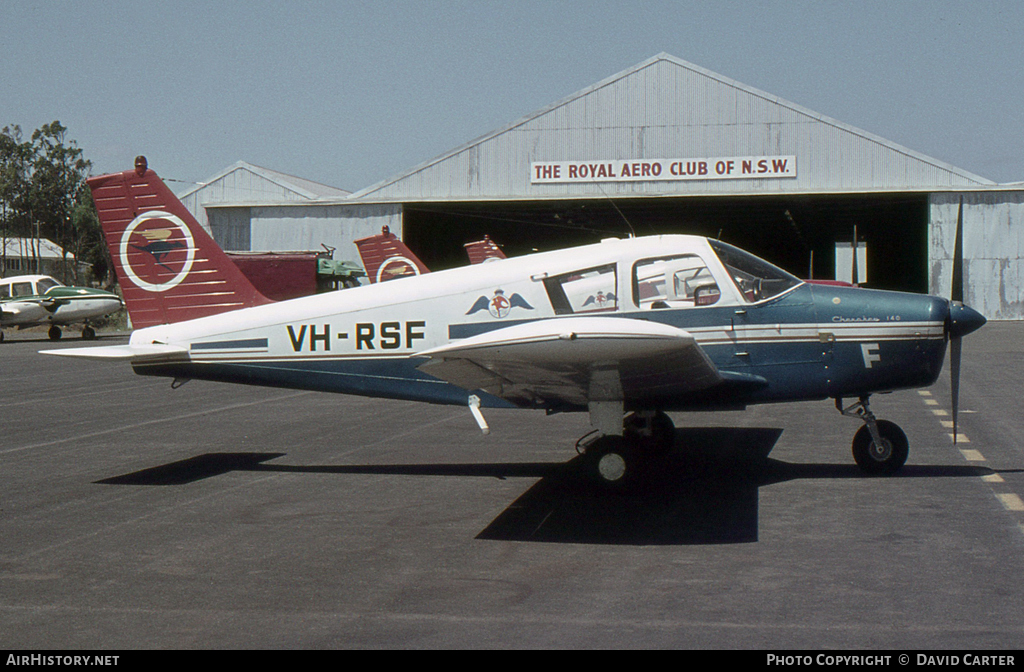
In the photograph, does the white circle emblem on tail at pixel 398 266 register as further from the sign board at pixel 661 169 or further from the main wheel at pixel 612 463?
the sign board at pixel 661 169

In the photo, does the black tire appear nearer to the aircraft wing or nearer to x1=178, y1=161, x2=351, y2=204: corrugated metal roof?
the aircraft wing

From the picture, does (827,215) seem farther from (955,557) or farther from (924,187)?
(955,557)

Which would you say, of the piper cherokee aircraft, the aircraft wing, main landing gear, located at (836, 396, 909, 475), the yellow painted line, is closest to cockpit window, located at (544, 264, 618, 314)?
the aircraft wing

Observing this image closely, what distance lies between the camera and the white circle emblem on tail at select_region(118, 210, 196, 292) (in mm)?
9766

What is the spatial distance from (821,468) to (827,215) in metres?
37.4

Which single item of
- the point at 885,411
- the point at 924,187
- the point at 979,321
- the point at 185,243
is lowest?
the point at 885,411

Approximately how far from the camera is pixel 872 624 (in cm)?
466

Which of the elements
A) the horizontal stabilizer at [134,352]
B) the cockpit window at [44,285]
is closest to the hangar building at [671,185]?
the cockpit window at [44,285]

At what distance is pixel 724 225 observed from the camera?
47.8m

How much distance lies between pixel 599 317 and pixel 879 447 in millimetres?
2895

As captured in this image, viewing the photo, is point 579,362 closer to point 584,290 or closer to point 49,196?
point 584,290

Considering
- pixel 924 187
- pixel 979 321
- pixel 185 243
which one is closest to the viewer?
pixel 979 321

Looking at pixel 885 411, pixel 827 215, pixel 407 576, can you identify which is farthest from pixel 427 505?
pixel 827 215

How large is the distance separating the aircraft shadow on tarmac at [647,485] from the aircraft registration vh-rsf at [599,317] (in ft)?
1.13
